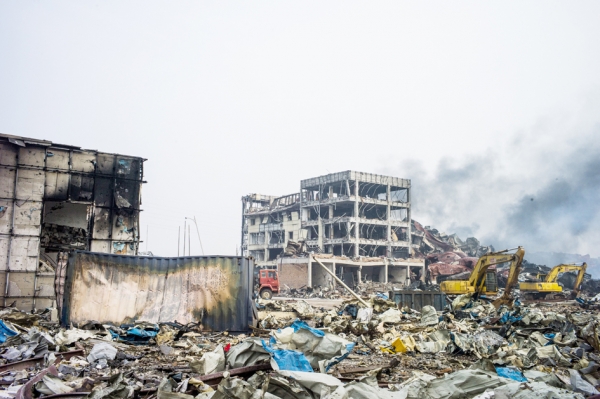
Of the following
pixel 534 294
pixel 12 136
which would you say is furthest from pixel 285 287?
pixel 12 136

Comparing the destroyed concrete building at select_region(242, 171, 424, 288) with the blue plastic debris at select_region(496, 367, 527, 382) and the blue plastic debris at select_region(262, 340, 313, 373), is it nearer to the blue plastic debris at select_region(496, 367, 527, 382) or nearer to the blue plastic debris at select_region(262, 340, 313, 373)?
the blue plastic debris at select_region(496, 367, 527, 382)

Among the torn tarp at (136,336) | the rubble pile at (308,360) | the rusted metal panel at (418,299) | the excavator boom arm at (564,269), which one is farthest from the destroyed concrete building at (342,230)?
the torn tarp at (136,336)

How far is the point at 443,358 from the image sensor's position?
896 cm

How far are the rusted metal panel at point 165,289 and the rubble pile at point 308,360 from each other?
19.6 inches

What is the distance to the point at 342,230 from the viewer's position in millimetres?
55906

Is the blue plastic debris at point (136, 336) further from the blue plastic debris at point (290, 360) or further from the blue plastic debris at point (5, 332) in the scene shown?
the blue plastic debris at point (290, 360)

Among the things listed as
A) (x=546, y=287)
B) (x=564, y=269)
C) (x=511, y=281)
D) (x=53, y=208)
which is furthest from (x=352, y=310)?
(x=564, y=269)

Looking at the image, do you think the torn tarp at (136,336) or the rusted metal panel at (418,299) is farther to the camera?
the rusted metal panel at (418,299)

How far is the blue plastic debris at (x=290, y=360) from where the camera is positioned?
5.59 metres

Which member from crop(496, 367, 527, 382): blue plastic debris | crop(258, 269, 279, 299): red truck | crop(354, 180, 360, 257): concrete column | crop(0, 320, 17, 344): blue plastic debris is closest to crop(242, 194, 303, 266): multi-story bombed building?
crop(354, 180, 360, 257): concrete column

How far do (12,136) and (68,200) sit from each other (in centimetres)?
302

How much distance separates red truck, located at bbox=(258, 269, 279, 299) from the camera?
2803 centimetres

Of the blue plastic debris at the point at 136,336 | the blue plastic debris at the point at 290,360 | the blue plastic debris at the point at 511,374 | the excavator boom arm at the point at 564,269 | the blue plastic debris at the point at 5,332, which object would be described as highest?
the excavator boom arm at the point at 564,269

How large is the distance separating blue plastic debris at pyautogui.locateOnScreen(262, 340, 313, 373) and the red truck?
880 inches
